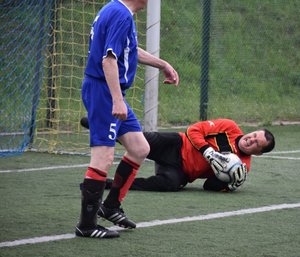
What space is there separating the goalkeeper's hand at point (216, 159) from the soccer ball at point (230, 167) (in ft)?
0.12

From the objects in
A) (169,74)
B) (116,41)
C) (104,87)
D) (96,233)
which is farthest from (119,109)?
(169,74)

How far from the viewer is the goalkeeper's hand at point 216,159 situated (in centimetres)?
803

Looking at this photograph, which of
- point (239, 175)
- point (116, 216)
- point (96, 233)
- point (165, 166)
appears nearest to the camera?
point (96, 233)

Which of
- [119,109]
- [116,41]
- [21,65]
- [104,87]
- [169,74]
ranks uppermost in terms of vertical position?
[21,65]

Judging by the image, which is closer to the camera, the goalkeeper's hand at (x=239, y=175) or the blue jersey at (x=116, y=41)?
the blue jersey at (x=116, y=41)

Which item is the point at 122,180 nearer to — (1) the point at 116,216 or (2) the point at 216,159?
(1) the point at 116,216

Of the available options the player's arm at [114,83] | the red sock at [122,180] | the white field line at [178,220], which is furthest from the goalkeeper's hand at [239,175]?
the player's arm at [114,83]

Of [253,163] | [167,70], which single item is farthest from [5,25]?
[167,70]

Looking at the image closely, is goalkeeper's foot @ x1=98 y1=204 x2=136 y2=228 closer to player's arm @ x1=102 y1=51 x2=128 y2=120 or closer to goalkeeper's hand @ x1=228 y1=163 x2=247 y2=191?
player's arm @ x1=102 y1=51 x2=128 y2=120

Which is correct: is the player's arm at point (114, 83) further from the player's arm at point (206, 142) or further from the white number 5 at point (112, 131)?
the player's arm at point (206, 142)

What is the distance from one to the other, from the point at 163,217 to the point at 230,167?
134 centimetres

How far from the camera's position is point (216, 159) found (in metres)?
8.02

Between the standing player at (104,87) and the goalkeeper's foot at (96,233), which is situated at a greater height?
the standing player at (104,87)

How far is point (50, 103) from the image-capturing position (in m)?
12.1
